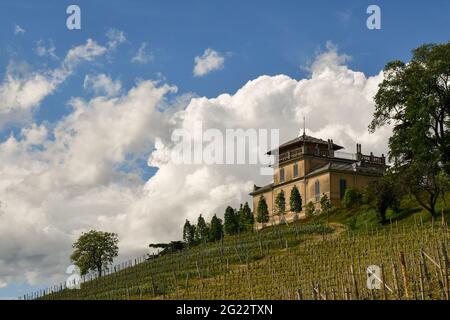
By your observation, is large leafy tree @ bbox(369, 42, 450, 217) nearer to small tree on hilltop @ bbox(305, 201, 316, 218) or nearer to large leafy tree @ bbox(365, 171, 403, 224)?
large leafy tree @ bbox(365, 171, 403, 224)

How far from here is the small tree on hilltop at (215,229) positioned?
80312 millimetres

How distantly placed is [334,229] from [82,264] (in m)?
33.8

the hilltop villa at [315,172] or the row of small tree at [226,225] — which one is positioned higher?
the hilltop villa at [315,172]

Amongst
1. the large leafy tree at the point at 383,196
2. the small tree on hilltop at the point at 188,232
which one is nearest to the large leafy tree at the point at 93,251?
the small tree on hilltop at the point at 188,232

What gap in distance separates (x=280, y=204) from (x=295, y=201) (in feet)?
8.64

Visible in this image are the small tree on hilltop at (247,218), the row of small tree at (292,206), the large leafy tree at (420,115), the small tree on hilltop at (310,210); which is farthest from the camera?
the small tree on hilltop at (247,218)

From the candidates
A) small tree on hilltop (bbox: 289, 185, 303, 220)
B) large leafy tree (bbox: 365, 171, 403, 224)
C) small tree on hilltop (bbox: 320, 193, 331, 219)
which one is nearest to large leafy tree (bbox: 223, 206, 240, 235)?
small tree on hilltop (bbox: 289, 185, 303, 220)

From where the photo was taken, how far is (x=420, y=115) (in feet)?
150

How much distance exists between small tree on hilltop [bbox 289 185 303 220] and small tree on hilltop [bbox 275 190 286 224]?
2011mm

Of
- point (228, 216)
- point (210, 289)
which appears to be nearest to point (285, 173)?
point (228, 216)

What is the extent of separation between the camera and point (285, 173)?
259 ft

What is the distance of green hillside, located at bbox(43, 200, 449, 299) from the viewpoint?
114ft

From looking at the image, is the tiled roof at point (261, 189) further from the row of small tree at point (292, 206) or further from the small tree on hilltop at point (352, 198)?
the small tree on hilltop at point (352, 198)
